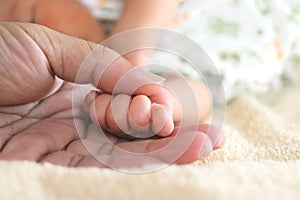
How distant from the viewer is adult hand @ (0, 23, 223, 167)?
57cm

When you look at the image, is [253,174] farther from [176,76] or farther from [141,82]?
[176,76]

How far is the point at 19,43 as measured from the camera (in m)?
0.62

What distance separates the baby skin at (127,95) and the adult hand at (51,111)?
0.06ft

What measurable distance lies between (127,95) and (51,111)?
13 centimetres

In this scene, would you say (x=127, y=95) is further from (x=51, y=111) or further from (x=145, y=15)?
(x=145, y=15)

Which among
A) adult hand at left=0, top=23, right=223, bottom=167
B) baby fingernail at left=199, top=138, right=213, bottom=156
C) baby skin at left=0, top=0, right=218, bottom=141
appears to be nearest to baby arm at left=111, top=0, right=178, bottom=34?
baby skin at left=0, top=0, right=218, bottom=141

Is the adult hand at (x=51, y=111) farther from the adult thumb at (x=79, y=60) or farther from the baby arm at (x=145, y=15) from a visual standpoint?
the baby arm at (x=145, y=15)

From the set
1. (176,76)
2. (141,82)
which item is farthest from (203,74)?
(141,82)

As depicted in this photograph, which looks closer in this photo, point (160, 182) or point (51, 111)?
point (160, 182)

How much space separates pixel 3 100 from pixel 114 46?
0.63 feet

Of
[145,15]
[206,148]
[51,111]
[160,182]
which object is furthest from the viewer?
[145,15]

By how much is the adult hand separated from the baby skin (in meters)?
0.02

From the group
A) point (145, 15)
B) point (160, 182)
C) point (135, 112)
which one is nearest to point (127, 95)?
point (135, 112)

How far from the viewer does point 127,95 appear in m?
0.62
